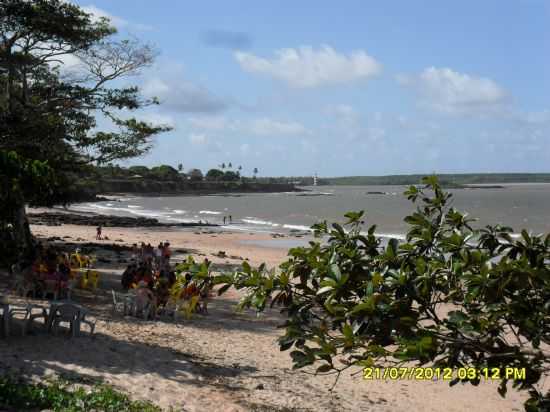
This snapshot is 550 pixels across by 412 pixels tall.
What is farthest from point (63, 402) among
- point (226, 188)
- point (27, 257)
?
point (226, 188)

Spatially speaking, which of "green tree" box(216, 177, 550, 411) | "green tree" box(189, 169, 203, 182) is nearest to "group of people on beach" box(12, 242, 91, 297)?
"green tree" box(216, 177, 550, 411)

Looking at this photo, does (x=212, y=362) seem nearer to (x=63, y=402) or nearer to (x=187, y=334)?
(x=187, y=334)

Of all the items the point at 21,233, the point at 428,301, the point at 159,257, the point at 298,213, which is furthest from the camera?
the point at 298,213

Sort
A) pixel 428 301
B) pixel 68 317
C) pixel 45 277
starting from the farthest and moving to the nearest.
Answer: pixel 45 277 → pixel 68 317 → pixel 428 301

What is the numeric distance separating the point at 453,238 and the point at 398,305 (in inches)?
18.5

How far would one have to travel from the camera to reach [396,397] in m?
7.86

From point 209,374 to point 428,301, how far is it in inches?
206

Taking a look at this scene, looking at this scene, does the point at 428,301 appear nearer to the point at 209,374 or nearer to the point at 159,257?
the point at 209,374

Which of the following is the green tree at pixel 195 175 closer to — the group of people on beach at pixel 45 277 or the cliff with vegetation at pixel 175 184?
the cliff with vegetation at pixel 175 184

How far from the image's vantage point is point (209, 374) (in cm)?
772

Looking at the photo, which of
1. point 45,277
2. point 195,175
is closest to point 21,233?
point 45,277

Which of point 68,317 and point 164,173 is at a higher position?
point 164,173

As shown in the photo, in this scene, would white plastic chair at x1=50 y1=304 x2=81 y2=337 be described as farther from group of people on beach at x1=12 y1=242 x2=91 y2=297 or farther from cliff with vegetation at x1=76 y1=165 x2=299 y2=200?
cliff with vegetation at x1=76 y1=165 x2=299 y2=200

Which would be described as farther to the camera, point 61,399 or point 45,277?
point 45,277
